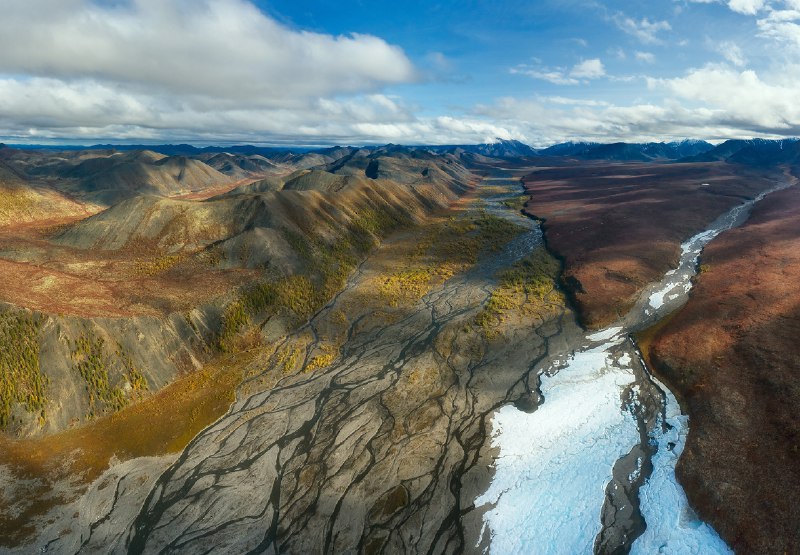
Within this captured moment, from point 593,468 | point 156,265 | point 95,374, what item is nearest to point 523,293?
point 593,468

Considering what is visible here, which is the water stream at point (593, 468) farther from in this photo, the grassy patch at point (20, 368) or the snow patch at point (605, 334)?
the grassy patch at point (20, 368)

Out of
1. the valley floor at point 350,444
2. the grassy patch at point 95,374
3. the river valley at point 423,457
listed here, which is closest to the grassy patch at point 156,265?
the grassy patch at point 95,374

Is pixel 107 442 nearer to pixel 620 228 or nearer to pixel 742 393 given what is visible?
pixel 742 393

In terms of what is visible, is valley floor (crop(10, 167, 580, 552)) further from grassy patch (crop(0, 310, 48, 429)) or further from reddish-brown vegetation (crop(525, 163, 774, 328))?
grassy patch (crop(0, 310, 48, 429))

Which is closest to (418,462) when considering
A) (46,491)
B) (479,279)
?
(46,491)

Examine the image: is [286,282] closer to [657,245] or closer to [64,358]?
[64,358]

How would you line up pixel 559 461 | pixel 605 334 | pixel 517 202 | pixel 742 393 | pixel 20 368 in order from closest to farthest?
1. pixel 559 461
2. pixel 20 368
3. pixel 742 393
4. pixel 605 334
5. pixel 517 202

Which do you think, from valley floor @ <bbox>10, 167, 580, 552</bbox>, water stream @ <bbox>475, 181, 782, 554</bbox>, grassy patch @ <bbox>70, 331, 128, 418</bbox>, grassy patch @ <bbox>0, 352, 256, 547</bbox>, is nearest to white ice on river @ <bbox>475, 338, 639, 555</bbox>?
water stream @ <bbox>475, 181, 782, 554</bbox>
